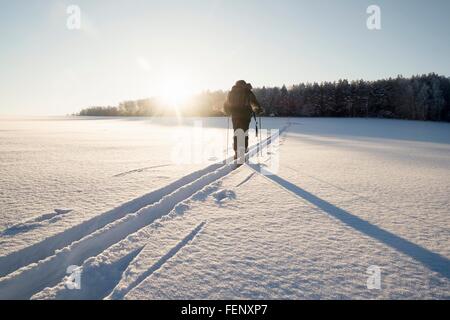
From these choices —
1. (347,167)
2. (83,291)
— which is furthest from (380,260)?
(347,167)

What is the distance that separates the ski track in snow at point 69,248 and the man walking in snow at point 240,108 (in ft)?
12.6

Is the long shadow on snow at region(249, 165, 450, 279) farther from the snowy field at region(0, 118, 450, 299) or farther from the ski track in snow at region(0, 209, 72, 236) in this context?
the ski track in snow at region(0, 209, 72, 236)

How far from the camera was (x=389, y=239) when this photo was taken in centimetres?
261

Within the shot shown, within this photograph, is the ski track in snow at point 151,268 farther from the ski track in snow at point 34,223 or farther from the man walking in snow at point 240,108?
the man walking in snow at point 240,108

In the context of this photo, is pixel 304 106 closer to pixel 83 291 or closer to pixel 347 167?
pixel 347 167

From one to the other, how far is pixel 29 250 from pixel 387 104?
6930 centimetres

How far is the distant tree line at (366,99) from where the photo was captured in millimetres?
56062

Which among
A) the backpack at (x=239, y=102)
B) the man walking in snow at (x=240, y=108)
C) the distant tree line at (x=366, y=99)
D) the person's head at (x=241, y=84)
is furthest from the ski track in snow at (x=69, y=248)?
the distant tree line at (x=366, y=99)

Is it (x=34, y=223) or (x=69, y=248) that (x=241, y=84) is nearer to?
(x=34, y=223)

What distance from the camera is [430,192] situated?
4324mm

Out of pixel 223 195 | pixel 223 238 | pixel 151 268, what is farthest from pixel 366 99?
pixel 151 268

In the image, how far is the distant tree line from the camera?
5606cm

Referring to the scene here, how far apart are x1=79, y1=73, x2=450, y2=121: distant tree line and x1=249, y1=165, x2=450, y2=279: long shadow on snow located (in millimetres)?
48311

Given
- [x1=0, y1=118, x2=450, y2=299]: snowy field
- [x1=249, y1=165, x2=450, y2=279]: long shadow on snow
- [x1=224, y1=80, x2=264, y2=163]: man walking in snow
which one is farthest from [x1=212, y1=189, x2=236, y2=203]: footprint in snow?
[x1=224, y1=80, x2=264, y2=163]: man walking in snow
